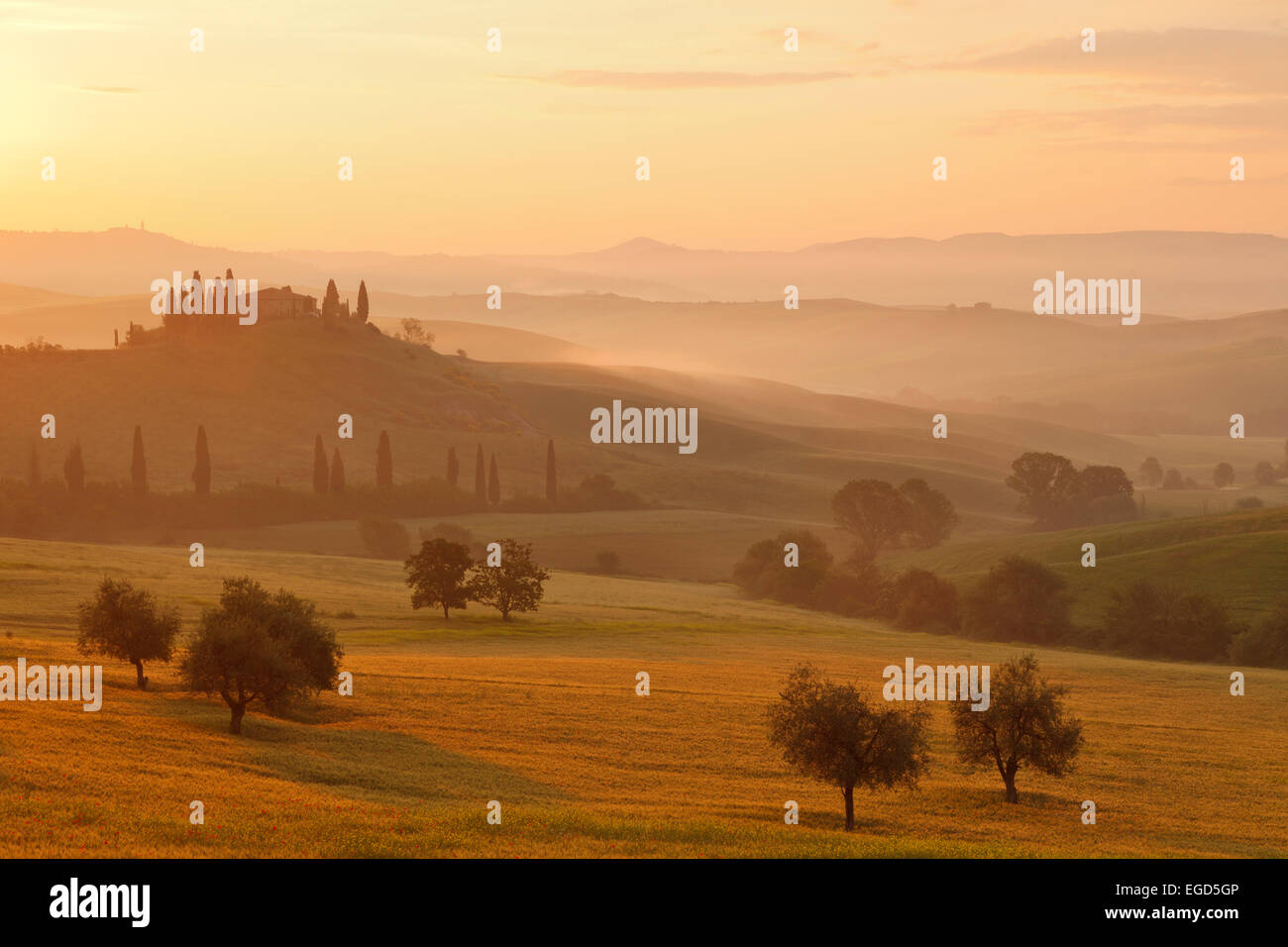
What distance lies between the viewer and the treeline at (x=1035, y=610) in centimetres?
10006

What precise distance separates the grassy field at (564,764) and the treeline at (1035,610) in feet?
41.3

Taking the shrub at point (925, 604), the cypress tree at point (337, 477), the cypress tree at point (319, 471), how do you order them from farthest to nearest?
the cypress tree at point (319, 471), the cypress tree at point (337, 477), the shrub at point (925, 604)

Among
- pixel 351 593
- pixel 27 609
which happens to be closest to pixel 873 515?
pixel 351 593

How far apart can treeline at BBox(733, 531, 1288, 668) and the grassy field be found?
1259 centimetres

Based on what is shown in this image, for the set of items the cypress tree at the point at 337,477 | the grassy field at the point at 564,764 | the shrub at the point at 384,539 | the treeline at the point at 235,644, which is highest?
the cypress tree at the point at 337,477

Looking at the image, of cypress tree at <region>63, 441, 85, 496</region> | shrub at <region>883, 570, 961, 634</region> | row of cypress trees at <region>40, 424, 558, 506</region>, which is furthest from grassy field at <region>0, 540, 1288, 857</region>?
row of cypress trees at <region>40, 424, 558, 506</region>

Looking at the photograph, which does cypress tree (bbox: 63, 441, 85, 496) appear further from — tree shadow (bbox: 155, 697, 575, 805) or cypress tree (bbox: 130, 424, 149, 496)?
tree shadow (bbox: 155, 697, 575, 805)

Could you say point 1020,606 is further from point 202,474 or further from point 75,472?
point 75,472

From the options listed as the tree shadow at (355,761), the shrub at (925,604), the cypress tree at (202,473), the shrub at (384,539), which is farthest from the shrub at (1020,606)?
the cypress tree at (202,473)

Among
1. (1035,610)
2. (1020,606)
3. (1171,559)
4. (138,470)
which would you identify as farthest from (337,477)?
(1171,559)

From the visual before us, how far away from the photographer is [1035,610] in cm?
10894

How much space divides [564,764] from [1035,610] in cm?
7375

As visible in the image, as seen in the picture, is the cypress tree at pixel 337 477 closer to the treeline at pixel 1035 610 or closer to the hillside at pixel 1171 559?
the treeline at pixel 1035 610
